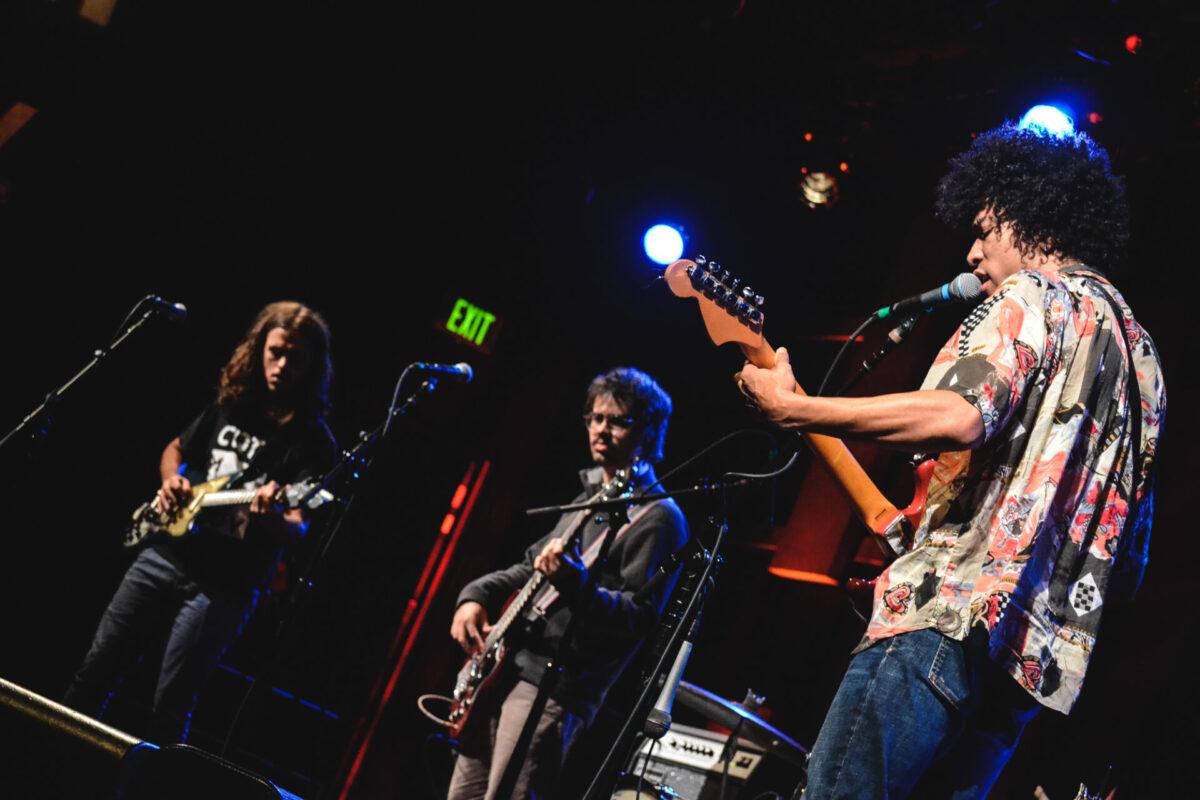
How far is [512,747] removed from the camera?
3.38 m

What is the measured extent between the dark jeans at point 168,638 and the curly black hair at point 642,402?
1872mm

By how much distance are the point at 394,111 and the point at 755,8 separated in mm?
2738

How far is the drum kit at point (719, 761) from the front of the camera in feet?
11.9

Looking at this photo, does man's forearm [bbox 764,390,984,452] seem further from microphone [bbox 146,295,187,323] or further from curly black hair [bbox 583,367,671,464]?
microphone [bbox 146,295,187,323]

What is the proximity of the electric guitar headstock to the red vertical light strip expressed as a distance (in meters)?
4.57

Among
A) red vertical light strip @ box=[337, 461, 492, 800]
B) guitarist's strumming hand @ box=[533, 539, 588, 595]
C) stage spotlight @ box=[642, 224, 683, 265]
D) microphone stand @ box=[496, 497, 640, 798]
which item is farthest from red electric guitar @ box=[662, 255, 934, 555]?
red vertical light strip @ box=[337, 461, 492, 800]

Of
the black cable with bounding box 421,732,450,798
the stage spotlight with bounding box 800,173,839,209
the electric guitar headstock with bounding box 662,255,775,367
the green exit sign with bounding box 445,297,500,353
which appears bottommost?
the black cable with bounding box 421,732,450,798

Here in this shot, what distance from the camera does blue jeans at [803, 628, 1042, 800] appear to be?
5.25 ft

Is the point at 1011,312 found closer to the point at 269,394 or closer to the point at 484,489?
the point at 269,394

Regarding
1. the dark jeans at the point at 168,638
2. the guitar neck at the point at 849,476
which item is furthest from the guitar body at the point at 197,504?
the guitar neck at the point at 849,476

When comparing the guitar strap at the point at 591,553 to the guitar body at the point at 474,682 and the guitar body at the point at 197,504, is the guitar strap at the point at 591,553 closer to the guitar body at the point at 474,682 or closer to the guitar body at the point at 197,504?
the guitar body at the point at 474,682

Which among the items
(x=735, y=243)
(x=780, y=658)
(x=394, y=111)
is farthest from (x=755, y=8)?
(x=780, y=658)

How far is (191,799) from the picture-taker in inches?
66.7

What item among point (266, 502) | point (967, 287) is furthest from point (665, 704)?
point (266, 502)
